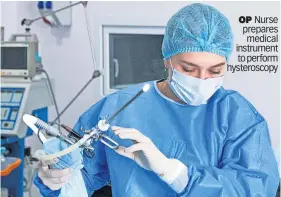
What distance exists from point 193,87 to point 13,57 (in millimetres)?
1435

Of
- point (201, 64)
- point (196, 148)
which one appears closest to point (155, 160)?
point (196, 148)

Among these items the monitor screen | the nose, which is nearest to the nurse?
the nose

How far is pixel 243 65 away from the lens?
7.70ft

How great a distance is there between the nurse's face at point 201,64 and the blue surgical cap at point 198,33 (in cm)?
1

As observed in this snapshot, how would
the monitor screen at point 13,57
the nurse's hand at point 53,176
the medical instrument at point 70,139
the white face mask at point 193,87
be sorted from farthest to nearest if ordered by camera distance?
the monitor screen at point 13,57 < the white face mask at point 193,87 < the nurse's hand at point 53,176 < the medical instrument at point 70,139

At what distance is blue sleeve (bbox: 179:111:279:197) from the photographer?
1016 mm

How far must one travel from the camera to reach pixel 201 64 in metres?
1.07

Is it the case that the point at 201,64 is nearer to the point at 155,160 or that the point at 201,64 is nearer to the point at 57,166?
the point at 155,160

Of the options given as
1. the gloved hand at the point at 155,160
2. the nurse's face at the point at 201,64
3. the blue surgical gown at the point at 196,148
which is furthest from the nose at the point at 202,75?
the gloved hand at the point at 155,160

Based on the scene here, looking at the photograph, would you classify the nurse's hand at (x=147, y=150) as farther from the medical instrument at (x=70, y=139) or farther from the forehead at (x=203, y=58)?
the forehead at (x=203, y=58)

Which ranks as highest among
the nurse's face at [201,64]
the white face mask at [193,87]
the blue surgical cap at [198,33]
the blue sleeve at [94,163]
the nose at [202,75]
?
the blue surgical cap at [198,33]

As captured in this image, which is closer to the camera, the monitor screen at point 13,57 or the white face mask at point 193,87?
the white face mask at point 193,87

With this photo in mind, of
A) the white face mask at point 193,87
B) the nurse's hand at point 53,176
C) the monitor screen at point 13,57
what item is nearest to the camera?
the nurse's hand at point 53,176

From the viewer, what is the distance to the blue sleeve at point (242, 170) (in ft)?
3.33
